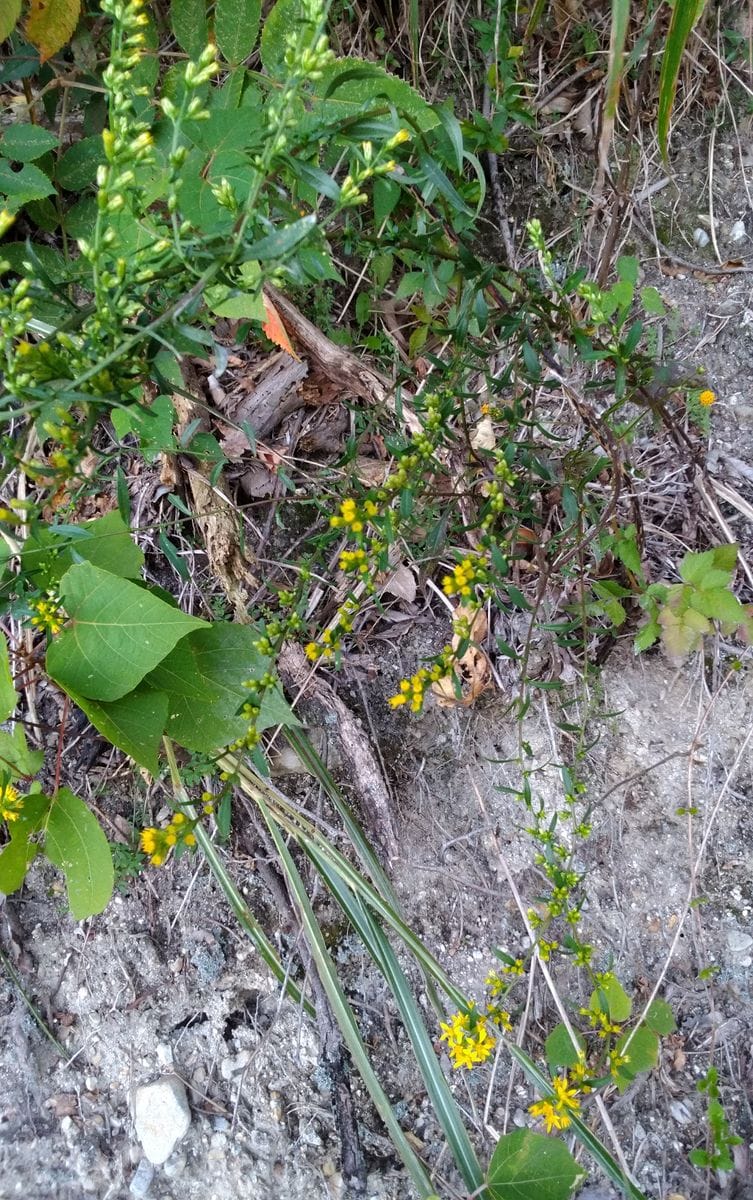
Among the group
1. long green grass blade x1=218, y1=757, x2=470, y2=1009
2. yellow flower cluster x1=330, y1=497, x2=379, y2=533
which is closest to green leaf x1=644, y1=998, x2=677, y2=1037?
long green grass blade x1=218, y1=757, x2=470, y2=1009

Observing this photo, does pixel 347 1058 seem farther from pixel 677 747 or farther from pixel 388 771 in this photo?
pixel 677 747

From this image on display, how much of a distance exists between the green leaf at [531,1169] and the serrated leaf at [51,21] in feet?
8.73

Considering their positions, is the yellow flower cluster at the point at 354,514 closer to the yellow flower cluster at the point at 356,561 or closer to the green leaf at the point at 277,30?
the yellow flower cluster at the point at 356,561

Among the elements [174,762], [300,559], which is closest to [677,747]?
[300,559]

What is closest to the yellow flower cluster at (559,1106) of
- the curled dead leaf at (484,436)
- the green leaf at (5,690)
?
the green leaf at (5,690)

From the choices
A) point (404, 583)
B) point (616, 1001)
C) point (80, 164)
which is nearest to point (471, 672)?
point (404, 583)

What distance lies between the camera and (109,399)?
1065 mm

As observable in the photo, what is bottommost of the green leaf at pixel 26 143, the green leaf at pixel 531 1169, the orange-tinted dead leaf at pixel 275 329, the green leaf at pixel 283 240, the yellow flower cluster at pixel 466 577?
the green leaf at pixel 531 1169

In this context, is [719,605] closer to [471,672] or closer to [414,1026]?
[471,672]

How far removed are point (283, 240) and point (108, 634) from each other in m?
0.91

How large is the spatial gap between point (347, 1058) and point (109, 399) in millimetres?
1776

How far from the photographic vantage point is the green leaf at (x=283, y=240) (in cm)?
96

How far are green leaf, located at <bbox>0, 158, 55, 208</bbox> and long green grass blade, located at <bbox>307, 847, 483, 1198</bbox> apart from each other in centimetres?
169

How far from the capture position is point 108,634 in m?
1.61
